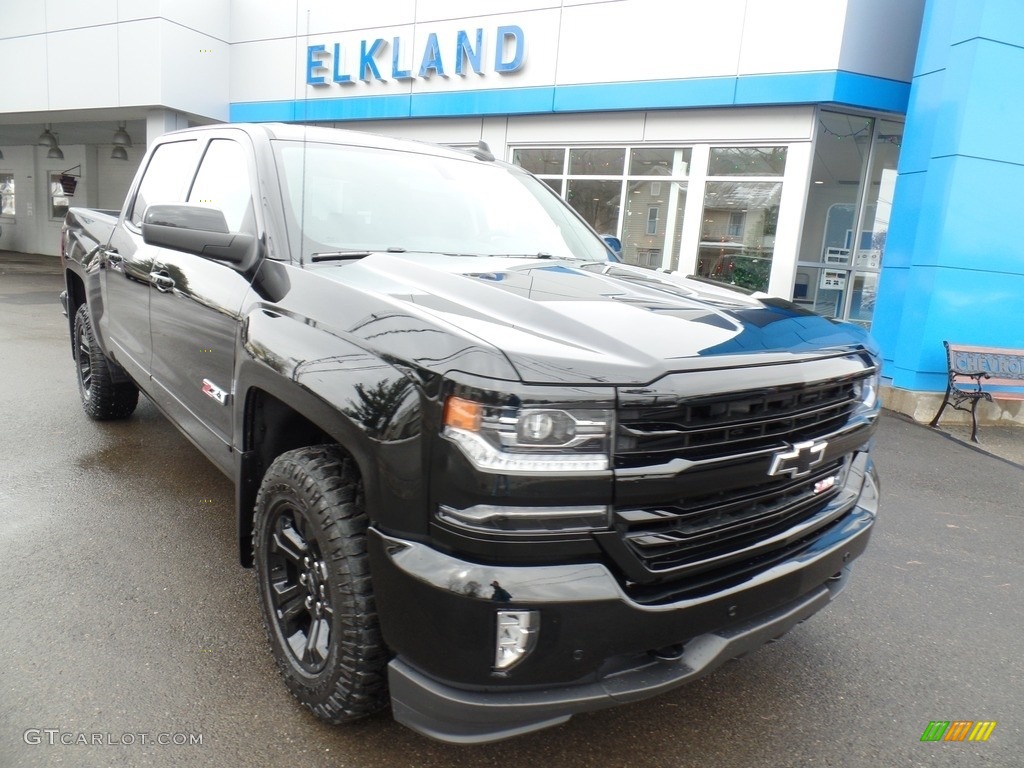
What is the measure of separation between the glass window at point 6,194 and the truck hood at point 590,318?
27.3m

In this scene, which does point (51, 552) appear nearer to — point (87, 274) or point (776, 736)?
point (87, 274)

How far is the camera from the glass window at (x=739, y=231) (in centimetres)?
1050

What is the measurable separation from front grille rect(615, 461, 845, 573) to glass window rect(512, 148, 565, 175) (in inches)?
418

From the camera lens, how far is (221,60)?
15195mm

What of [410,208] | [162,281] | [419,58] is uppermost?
[419,58]

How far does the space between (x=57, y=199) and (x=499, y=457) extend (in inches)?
1005

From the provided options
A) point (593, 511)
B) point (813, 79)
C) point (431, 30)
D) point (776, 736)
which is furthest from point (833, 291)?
point (593, 511)

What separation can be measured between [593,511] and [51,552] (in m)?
2.84

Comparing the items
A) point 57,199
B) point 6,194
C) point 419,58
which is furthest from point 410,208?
point 6,194

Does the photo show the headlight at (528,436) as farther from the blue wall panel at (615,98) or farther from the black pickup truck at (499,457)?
the blue wall panel at (615,98)

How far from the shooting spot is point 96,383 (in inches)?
200

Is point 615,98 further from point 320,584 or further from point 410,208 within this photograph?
point 320,584


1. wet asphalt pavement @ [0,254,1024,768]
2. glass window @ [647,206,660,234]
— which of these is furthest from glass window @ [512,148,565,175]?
wet asphalt pavement @ [0,254,1024,768]

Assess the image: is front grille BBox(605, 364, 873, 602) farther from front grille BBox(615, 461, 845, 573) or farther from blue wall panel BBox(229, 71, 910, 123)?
blue wall panel BBox(229, 71, 910, 123)
